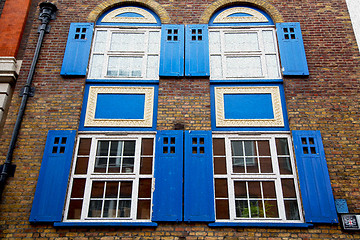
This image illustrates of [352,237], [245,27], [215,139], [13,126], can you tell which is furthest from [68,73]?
[352,237]

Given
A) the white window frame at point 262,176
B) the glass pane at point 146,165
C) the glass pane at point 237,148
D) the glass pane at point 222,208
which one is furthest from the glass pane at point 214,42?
the glass pane at point 222,208

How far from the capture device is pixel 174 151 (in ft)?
22.5

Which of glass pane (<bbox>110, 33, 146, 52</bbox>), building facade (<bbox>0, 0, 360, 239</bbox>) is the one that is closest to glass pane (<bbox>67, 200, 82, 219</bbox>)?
building facade (<bbox>0, 0, 360, 239</bbox>)

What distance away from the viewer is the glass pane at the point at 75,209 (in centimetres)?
640

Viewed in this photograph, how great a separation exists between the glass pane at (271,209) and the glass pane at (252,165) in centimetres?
74

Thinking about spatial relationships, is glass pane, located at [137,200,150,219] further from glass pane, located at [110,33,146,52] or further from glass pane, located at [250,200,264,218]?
glass pane, located at [110,33,146,52]

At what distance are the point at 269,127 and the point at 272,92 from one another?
1012 millimetres

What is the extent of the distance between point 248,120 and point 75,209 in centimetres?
447

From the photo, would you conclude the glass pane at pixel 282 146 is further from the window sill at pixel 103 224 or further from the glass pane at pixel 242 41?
the window sill at pixel 103 224

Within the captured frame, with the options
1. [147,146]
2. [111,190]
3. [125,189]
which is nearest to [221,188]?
[147,146]

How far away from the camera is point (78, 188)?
6.69 m

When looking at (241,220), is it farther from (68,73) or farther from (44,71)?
(44,71)

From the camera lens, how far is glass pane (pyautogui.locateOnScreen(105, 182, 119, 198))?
6629 millimetres

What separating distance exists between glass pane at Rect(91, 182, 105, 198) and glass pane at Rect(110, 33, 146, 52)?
12.8ft
